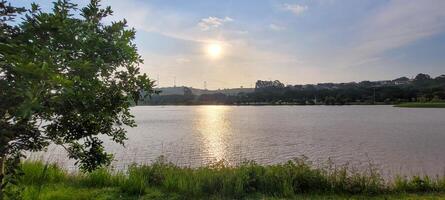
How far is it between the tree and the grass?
4.63 meters

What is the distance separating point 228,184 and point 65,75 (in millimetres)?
7291

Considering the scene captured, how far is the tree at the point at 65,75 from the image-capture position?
3098 millimetres

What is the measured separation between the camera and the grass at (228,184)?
999 cm

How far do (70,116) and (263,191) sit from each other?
6749 mm

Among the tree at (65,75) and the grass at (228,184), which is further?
the grass at (228,184)

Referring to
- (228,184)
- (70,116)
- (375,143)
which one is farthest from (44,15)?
(375,143)

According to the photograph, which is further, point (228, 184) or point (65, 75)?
point (228, 184)

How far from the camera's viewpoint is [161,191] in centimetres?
1045

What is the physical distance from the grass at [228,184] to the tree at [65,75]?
463 centimetres

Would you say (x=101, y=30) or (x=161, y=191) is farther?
(x=161, y=191)

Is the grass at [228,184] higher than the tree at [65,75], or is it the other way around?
the tree at [65,75]

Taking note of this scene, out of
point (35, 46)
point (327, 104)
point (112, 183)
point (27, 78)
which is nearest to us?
point (27, 78)

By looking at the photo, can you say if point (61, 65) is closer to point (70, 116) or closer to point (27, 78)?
point (27, 78)

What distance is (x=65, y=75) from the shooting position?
3.56m
